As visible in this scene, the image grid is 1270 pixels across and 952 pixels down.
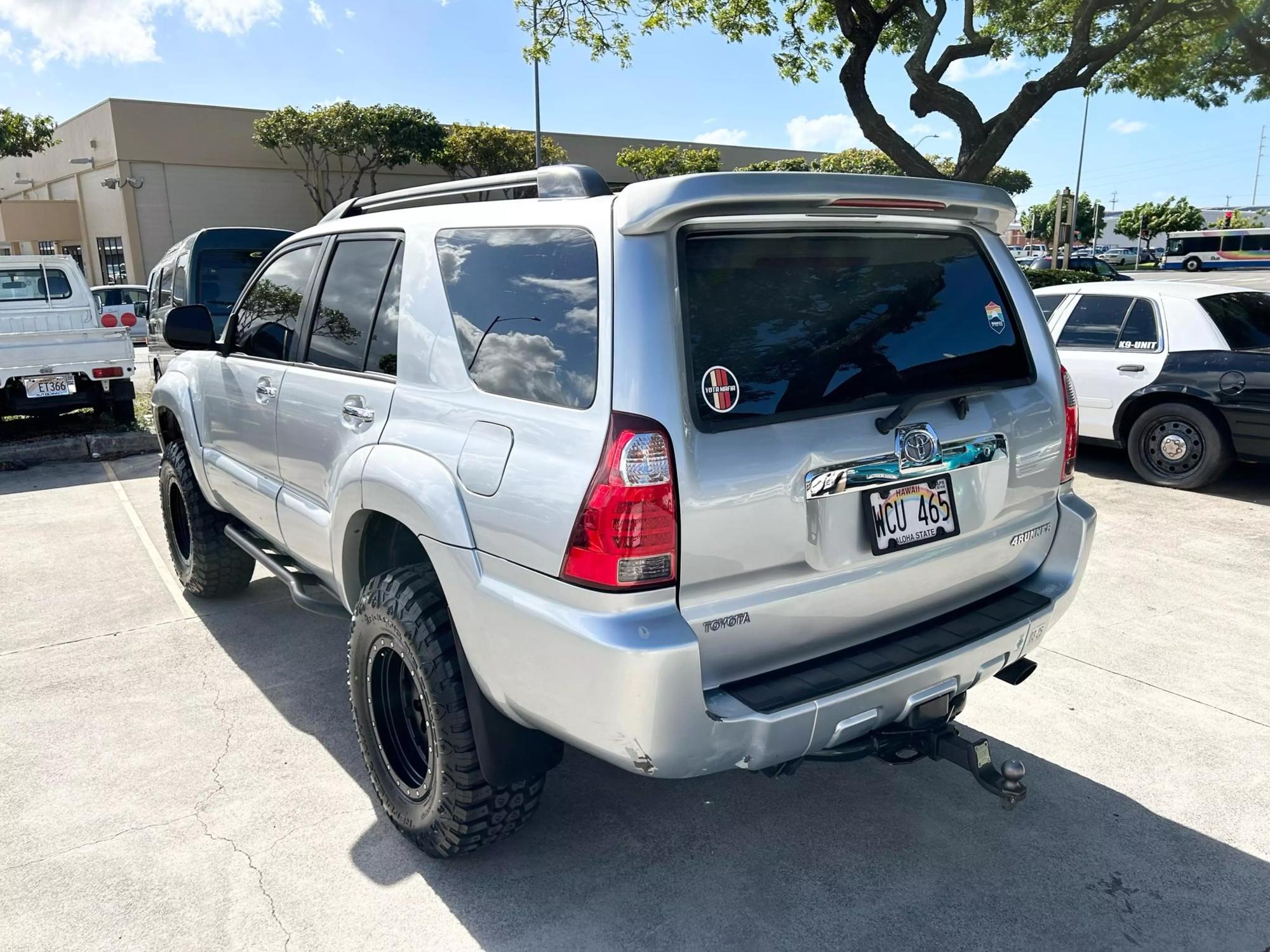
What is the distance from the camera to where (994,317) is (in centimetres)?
299

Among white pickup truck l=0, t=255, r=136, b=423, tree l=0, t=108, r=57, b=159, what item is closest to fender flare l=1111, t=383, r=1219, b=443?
white pickup truck l=0, t=255, r=136, b=423

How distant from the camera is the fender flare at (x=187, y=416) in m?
4.65

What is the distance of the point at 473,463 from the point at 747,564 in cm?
77

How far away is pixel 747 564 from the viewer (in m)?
2.29

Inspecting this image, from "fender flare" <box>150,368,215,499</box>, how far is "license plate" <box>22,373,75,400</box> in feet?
19.0

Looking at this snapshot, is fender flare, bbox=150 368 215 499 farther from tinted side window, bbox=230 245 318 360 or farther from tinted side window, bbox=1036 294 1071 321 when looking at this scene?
tinted side window, bbox=1036 294 1071 321

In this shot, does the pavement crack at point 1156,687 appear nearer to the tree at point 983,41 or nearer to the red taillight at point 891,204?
the red taillight at point 891,204

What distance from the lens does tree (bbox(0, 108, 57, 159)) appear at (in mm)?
21984

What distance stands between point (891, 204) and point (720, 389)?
815mm

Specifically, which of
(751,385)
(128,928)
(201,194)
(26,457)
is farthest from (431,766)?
(201,194)

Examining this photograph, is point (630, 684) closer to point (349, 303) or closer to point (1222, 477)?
point (349, 303)

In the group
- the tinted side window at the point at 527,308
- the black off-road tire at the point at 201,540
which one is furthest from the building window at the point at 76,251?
the tinted side window at the point at 527,308

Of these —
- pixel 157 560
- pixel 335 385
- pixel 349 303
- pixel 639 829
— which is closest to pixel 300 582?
pixel 335 385

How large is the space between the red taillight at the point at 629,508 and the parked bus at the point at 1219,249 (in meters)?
55.2
